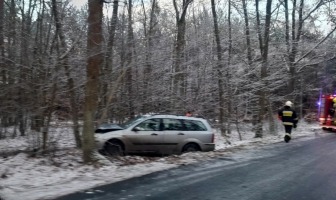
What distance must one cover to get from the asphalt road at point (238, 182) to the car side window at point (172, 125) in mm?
2103

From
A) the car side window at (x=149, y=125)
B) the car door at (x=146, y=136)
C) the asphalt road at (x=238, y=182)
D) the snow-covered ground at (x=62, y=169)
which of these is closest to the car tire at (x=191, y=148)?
the snow-covered ground at (x=62, y=169)

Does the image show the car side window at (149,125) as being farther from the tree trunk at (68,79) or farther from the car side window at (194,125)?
the tree trunk at (68,79)

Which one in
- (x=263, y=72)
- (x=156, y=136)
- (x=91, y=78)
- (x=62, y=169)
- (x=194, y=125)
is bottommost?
(x=62, y=169)

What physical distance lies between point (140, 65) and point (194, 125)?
3.95 metres

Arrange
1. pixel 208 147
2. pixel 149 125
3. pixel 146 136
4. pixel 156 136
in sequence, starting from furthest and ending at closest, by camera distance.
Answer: pixel 208 147 < pixel 149 125 < pixel 156 136 < pixel 146 136

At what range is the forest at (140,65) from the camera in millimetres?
11719

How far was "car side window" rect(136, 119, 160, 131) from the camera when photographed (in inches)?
539

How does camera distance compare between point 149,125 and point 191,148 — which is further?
point 191,148

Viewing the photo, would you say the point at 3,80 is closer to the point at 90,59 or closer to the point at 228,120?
the point at 90,59

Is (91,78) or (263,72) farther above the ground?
(263,72)

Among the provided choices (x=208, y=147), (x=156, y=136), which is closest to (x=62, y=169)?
(x=156, y=136)

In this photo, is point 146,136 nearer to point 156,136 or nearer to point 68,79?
point 156,136

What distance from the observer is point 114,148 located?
43.1 feet

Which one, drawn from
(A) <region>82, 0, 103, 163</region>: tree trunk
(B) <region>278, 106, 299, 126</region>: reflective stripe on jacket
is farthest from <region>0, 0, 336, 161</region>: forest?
(B) <region>278, 106, 299, 126</region>: reflective stripe on jacket
